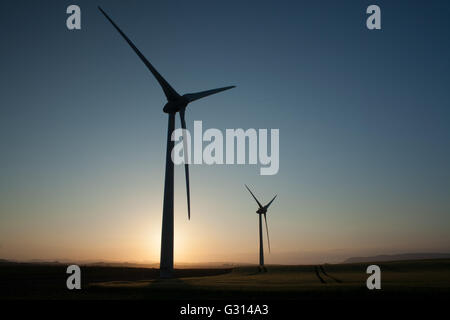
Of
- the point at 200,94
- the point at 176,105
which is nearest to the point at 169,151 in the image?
the point at 176,105

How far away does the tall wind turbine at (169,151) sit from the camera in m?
37.7

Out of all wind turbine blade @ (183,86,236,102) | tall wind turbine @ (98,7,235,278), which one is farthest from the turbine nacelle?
wind turbine blade @ (183,86,236,102)

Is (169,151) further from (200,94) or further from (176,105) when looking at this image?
(200,94)

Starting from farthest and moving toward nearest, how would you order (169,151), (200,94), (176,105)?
1. (200,94)
2. (176,105)
3. (169,151)

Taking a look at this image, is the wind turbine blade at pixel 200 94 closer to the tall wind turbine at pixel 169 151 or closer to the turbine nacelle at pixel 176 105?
the tall wind turbine at pixel 169 151

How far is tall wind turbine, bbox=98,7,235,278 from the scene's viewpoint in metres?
37.7

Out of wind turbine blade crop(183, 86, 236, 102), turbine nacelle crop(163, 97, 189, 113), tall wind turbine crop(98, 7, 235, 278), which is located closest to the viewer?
tall wind turbine crop(98, 7, 235, 278)

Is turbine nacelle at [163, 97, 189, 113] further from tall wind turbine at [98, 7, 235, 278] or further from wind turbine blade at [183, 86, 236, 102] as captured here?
wind turbine blade at [183, 86, 236, 102]

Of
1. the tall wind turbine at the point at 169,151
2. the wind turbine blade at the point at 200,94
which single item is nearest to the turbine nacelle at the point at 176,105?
the tall wind turbine at the point at 169,151

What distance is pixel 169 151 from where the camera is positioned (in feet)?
136

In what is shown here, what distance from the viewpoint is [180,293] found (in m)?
24.3

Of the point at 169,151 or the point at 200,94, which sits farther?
the point at 200,94
